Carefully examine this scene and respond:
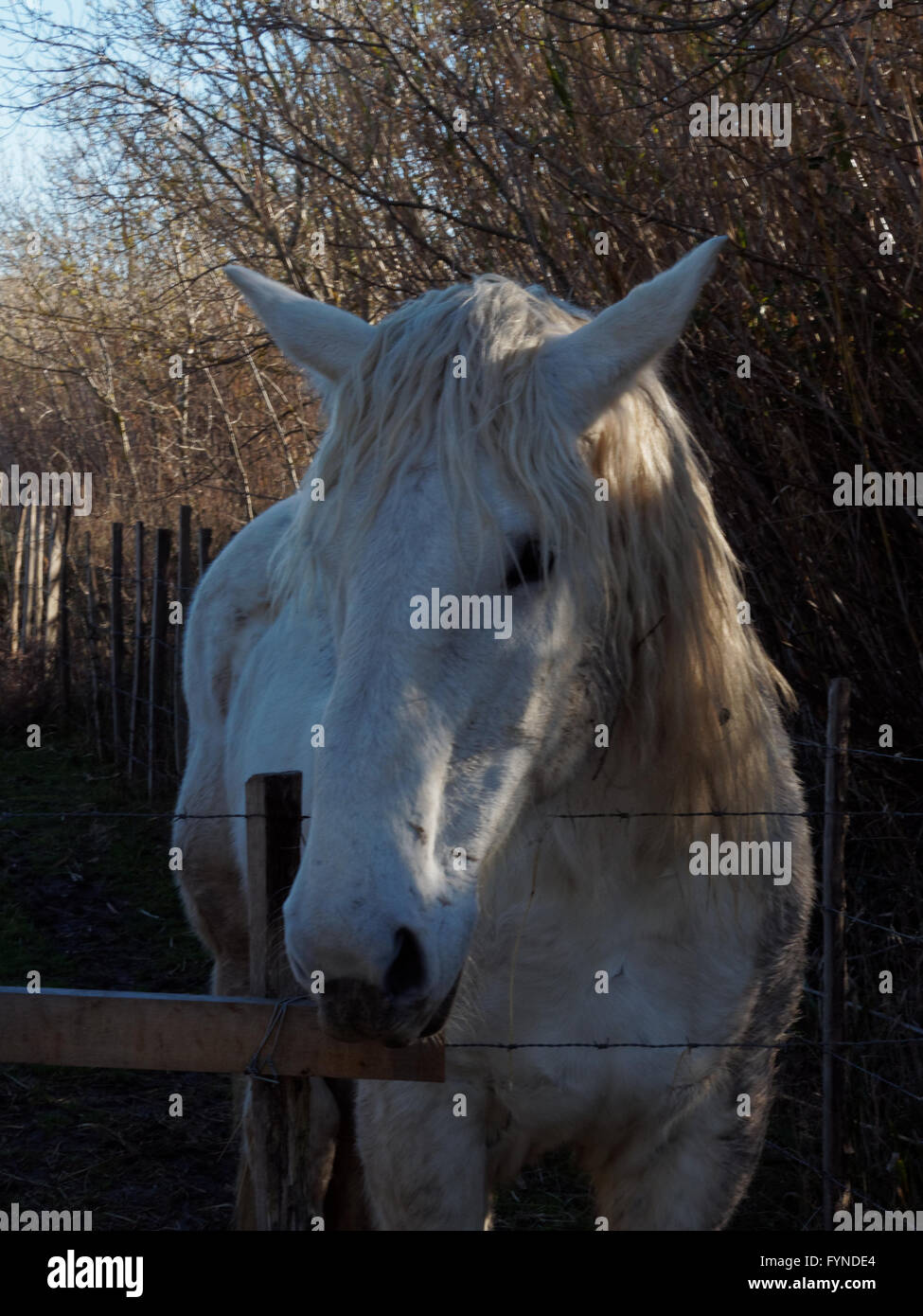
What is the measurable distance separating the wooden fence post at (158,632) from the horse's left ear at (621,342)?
23.2 ft

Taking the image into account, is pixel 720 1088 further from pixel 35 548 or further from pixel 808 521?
pixel 35 548

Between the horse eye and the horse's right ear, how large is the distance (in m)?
0.54

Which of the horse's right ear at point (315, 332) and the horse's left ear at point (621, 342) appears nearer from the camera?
the horse's left ear at point (621, 342)

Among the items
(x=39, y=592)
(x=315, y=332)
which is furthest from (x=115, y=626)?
(x=315, y=332)

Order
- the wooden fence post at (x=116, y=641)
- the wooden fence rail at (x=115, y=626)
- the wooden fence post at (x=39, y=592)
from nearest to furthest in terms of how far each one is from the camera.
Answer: the wooden fence rail at (x=115, y=626)
the wooden fence post at (x=116, y=641)
the wooden fence post at (x=39, y=592)

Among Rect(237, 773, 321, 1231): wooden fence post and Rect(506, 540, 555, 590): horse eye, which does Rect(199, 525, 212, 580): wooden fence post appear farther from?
Rect(506, 540, 555, 590): horse eye

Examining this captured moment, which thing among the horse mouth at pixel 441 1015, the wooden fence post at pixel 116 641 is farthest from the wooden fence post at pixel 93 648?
the horse mouth at pixel 441 1015

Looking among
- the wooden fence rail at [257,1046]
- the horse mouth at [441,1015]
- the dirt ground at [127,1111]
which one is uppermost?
the horse mouth at [441,1015]

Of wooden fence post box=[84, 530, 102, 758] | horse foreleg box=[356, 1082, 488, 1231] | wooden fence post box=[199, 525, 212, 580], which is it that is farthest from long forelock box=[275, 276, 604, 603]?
wooden fence post box=[84, 530, 102, 758]

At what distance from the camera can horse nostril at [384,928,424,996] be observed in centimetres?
146

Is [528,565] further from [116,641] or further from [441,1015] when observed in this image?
[116,641]

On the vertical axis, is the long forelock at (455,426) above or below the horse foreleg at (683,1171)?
above

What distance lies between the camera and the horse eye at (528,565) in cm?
173

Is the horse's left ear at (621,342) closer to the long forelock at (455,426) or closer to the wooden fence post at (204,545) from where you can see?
the long forelock at (455,426)
